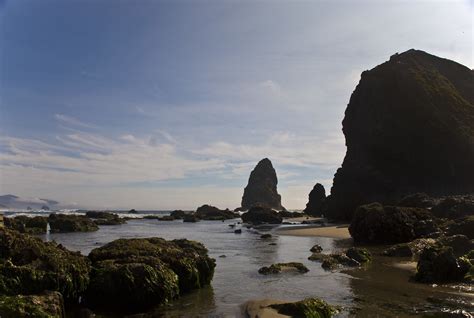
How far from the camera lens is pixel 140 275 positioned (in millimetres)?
16031

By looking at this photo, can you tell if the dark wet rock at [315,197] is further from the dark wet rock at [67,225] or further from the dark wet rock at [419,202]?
the dark wet rock at [67,225]

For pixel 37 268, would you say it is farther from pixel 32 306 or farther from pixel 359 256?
pixel 359 256

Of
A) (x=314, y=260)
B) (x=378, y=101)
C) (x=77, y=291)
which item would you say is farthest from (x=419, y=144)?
(x=77, y=291)

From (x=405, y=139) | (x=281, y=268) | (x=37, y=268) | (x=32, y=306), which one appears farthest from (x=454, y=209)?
(x=32, y=306)

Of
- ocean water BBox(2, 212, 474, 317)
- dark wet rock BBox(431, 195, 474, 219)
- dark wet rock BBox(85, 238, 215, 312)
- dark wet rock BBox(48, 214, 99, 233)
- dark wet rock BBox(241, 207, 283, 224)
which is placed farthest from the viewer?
dark wet rock BBox(241, 207, 283, 224)

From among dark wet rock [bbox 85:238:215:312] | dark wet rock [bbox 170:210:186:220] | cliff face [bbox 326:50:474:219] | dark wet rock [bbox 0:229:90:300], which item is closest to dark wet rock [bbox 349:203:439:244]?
dark wet rock [bbox 85:238:215:312]

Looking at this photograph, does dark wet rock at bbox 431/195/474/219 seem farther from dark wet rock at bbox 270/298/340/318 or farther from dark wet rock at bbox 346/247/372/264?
dark wet rock at bbox 270/298/340/318

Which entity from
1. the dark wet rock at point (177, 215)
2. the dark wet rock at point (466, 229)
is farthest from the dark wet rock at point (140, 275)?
the dark wet rock at point (177, 215)

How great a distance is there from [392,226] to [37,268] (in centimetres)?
3158

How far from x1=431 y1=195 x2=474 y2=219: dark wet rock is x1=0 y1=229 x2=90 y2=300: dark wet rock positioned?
42.5 meters

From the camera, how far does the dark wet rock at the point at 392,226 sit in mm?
36869

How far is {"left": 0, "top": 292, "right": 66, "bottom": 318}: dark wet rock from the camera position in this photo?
1134 cm

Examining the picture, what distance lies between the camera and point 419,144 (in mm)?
84688

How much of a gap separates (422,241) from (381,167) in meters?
58.3
